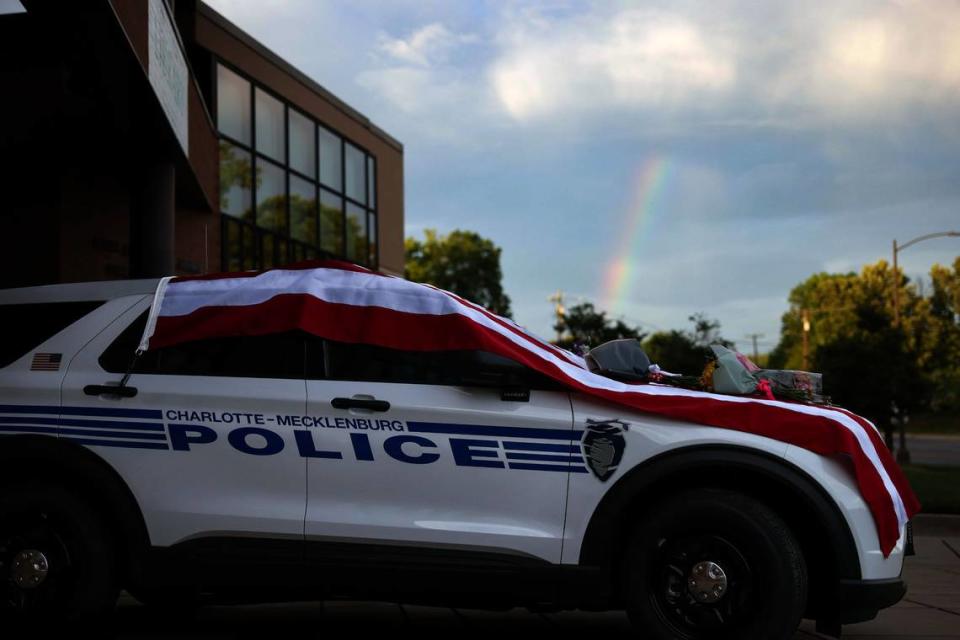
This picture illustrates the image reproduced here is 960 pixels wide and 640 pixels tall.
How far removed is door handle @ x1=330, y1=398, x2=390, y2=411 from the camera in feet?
16.0

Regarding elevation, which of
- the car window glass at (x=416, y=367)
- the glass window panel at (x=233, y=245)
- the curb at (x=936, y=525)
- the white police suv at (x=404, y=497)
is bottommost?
the curb at (x=936, y=525)

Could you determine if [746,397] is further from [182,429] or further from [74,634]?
[74,634]

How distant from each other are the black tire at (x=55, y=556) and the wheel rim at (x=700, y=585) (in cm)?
266

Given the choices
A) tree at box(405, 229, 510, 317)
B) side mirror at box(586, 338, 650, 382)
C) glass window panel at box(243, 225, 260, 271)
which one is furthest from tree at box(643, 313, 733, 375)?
tree at box(405, 229, 510, 317)

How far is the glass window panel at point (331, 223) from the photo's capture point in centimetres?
2731

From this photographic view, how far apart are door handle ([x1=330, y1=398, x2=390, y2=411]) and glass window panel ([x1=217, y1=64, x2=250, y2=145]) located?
17493 mm

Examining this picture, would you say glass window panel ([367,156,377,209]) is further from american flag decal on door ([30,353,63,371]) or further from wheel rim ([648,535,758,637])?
wheel rim ([648,535,758,637])

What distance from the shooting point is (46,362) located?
17.3 ft

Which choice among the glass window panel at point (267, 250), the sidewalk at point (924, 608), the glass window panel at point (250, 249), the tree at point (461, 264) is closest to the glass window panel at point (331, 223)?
the glass window panel at point (267, 250)

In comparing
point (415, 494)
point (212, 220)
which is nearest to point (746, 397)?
point (415, 494)

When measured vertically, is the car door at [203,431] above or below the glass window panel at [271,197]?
below

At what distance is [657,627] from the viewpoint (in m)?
4.69

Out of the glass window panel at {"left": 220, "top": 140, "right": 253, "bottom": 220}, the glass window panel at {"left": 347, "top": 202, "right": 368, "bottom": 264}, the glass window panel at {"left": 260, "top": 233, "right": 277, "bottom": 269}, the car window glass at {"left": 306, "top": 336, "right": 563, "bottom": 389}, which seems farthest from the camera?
the glass window panel at {"left": 347, "top": 202, "right": 368, "bottom": 264}

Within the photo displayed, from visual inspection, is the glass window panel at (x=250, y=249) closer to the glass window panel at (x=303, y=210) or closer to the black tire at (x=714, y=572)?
the glass window panel at (x=303, y=210)
